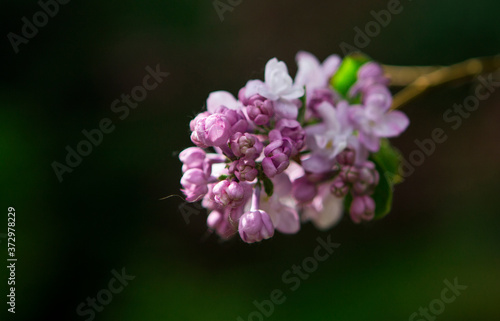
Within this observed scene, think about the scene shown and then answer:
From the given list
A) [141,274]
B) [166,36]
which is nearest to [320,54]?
[166,36]

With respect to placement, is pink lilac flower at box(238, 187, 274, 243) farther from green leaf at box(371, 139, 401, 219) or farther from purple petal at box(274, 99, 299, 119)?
green leaf at box(371, 139, 401, 219)

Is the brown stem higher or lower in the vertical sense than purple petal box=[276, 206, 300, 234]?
lower

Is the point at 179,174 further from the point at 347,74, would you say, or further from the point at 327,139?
the point at 327,139

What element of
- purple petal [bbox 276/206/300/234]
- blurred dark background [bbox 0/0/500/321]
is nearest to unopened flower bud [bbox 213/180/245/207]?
purple petal [bbox 276/206/300/234]

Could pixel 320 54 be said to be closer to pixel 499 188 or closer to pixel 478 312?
pixel 499 188

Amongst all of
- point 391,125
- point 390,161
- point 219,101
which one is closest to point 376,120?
point 391,125
